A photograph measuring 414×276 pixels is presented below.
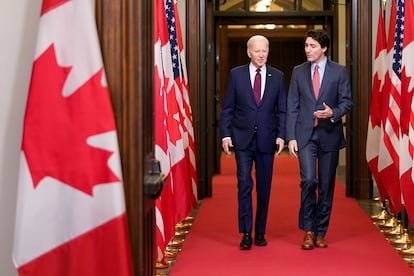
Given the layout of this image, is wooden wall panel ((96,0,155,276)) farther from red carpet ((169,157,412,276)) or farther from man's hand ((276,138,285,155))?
man's hand ((276,138,285,155))

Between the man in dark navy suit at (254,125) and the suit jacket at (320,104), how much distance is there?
11 centimetres

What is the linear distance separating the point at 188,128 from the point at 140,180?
14.2ft

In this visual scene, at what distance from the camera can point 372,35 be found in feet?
25.7

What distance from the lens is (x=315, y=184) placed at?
5.30 metres

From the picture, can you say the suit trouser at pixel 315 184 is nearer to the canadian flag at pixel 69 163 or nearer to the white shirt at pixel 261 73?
the white shirt at pixel 261 73

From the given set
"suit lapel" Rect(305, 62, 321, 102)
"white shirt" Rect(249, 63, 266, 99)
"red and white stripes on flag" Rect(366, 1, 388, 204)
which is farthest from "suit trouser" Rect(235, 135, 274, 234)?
"red and white stripes on flag" Rect(366, 1, 388, 204)

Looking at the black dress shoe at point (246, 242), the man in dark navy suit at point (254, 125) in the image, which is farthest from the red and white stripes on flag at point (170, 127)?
the black dress shoe at point (246, 242)

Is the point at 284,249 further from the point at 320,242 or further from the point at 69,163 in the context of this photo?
the point at 69,163

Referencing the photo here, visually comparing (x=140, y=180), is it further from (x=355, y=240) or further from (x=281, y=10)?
(x=281, y=10)

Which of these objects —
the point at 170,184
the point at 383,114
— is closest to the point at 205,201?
the point at 383,114

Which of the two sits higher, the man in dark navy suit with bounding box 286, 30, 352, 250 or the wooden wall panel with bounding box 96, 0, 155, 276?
the wooden wall panel with bounding box 96, 0, 155, 276

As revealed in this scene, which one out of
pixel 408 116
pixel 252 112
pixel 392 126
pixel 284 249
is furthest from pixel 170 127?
pixel 392 126

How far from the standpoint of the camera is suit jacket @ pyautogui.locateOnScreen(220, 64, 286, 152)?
5.35 metres

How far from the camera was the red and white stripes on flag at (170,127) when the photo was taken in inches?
176
